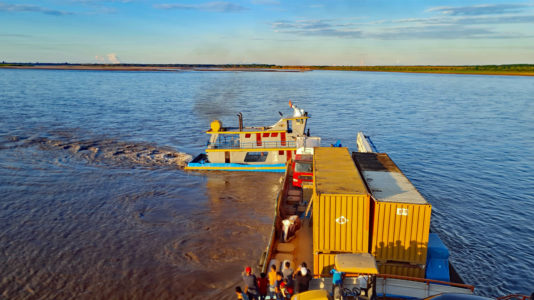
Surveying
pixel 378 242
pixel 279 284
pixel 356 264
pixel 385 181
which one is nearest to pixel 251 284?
pixel 279 284

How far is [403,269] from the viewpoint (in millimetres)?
14219

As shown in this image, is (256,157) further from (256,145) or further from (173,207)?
(173,207)

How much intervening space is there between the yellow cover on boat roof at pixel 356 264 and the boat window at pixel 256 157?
2263 centimetres

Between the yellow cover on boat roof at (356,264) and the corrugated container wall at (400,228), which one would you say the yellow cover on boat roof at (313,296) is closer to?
the yellow cover on boat roof at (356,264)

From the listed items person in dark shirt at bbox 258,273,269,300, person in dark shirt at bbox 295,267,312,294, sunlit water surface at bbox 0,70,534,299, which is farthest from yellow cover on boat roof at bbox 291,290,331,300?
sunlit water surface at bbox 0,70,534,299

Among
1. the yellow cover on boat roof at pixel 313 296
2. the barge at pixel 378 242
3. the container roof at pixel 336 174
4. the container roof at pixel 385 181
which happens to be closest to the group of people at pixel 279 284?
the yellow cover on boat roof at pixel 313 296

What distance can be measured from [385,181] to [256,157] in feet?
61.7

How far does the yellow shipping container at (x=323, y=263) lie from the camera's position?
14.2 m

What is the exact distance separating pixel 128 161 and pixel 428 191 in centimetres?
3033

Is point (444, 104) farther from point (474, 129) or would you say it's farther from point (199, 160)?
point (199, 160)

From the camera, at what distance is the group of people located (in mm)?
11477

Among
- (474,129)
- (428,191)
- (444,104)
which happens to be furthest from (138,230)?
(444,104)

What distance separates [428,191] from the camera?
29.2m

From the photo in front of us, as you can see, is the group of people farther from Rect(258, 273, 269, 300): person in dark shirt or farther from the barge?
the barge
